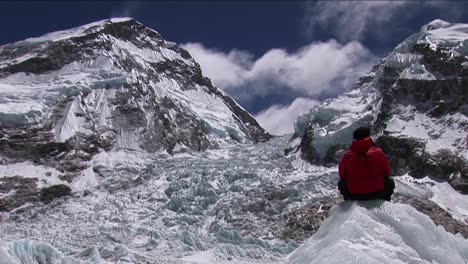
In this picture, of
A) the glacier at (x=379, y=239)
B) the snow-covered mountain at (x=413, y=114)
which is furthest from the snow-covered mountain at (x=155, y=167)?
the snow-covered mountain at (x=413, y=114)

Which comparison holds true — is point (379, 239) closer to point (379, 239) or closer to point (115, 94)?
point (379, 239)

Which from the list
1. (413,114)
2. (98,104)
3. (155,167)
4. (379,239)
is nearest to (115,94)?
(98,104)

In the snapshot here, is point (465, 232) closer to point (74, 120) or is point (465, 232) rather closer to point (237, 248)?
point (237, 248)

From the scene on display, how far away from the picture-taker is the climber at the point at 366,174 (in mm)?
8156

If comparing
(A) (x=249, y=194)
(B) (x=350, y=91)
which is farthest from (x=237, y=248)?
(B) (x=350, y=91)

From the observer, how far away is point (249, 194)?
227 ft

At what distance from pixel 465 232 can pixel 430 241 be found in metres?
56.1

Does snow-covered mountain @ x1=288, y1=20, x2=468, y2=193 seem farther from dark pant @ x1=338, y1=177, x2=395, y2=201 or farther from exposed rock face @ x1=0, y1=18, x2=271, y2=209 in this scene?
dark pant @ x1=338, y1=177, x2=395, y2=201

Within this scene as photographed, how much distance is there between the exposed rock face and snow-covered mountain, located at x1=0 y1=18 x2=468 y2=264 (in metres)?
0.29

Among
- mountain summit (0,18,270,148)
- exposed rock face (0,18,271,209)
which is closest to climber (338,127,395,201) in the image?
exposed rock face (0,18,271,209)

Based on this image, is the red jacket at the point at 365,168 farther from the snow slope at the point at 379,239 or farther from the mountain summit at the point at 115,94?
the mountain summit at the point at 115,94

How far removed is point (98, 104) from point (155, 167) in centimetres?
2642

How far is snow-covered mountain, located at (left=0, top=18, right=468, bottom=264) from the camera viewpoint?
56.7 metres

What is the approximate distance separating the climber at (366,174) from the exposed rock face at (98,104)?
8041cm
